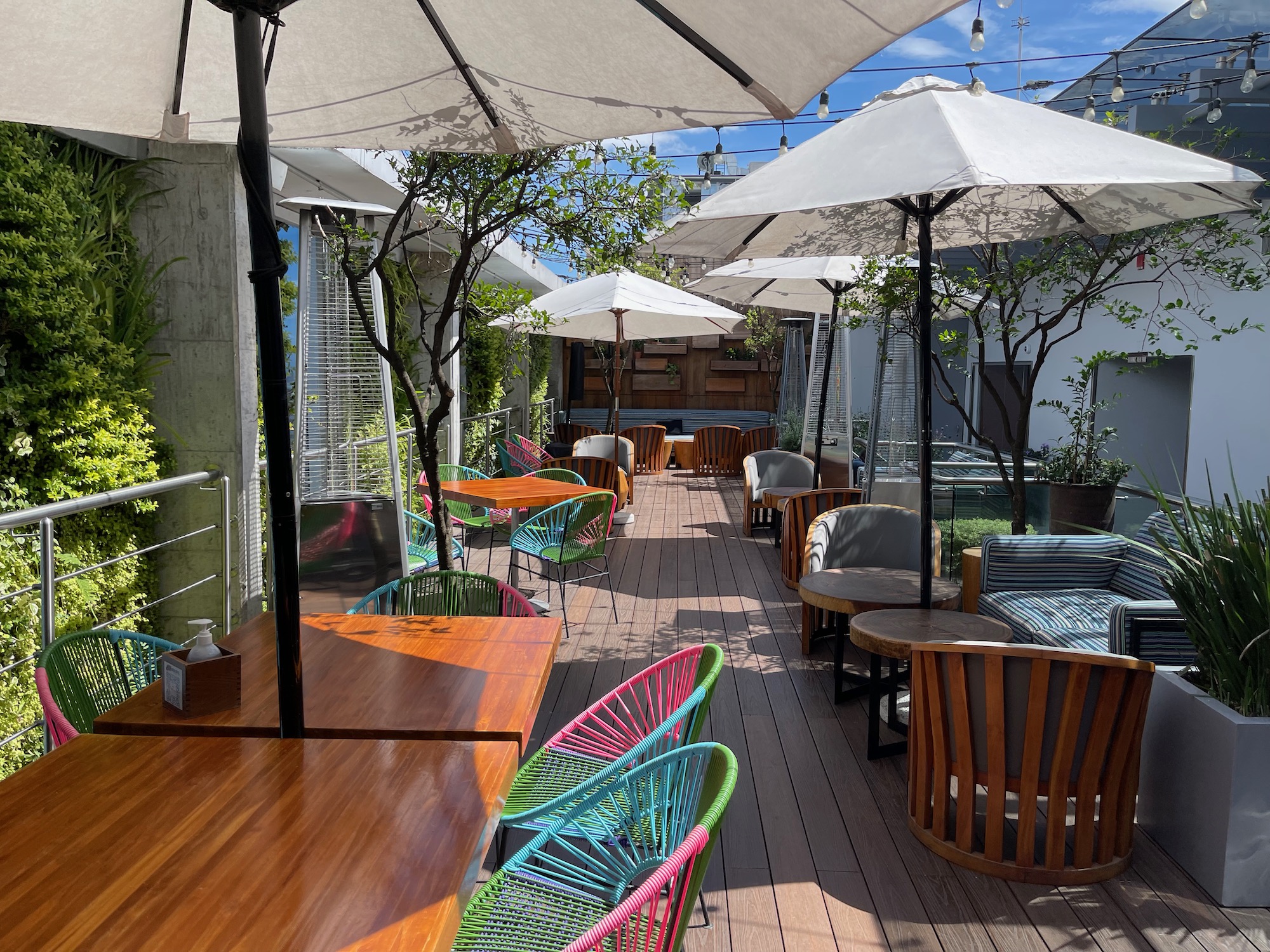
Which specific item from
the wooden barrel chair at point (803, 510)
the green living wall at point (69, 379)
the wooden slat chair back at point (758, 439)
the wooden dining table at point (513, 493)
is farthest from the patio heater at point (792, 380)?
the green living wall at point (69, 379)

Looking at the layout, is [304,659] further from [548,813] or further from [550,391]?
[550,391]

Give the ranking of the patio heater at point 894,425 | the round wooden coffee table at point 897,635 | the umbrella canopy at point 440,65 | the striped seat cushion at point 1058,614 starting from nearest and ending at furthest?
the umbrella canopy at point 440,65
the round wooden coffee table at point 897,635
the striped seat cushion at point 1058,614
the patio heater at point 894,425

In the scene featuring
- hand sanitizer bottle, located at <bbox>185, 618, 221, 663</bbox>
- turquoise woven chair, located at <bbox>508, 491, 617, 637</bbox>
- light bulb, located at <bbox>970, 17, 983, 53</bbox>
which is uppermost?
light bulb, located at <bbox>970, 17, 983, 53</bbox>

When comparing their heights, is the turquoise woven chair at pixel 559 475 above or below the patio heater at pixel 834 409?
below

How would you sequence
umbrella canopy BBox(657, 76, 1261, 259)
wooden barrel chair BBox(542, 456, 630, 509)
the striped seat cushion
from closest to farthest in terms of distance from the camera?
umbrella canopy BBox(657, 76, 1261, 259)
the striped seat cushion
wooden barrel chair BBox(542, 456, 630, 509)

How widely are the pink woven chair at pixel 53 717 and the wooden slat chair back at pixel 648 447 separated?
1176cm

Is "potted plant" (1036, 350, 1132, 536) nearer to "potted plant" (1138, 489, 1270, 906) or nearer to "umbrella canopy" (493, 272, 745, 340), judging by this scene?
"potted plant" (1138, 489, 1270, 906)

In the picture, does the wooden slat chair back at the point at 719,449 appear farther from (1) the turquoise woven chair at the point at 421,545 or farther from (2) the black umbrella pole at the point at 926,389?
(2) the black umbrella pole at the point at 926,389

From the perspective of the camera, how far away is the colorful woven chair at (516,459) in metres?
9.66

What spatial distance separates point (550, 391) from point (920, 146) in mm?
14512

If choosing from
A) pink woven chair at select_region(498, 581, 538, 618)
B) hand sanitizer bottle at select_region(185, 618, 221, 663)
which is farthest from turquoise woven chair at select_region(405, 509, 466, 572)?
hand sanitizer bottle at select_region(185, 618, 221, 663)

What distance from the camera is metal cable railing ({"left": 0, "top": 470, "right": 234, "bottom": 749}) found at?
8.69 ft

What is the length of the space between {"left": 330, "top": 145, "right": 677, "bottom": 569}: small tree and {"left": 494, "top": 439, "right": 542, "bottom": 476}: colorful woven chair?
4.81 meters

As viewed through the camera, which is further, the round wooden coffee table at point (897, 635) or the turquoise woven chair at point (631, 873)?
the round wooden coffee table at point (897, 635)
